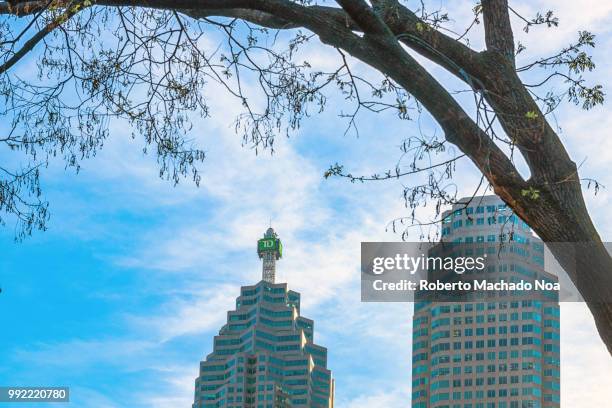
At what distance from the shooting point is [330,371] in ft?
475

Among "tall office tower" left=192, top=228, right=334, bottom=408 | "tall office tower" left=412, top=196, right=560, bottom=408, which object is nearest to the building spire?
"tall office tower" left=192, top=228, right=334, bottom=408

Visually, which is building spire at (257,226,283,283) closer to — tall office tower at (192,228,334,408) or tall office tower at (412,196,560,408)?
tall office tower at (192,228,334,408)

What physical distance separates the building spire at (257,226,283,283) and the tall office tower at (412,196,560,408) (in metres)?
37.8

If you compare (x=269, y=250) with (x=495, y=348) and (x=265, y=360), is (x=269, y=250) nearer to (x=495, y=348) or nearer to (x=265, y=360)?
(x=265, y=360)

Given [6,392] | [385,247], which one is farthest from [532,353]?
[385,247]

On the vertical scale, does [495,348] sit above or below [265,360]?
below

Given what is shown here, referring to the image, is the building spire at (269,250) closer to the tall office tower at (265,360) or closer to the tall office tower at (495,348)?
the tall office tower at (265,360)

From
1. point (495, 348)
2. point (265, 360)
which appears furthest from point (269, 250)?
point (495, 348)

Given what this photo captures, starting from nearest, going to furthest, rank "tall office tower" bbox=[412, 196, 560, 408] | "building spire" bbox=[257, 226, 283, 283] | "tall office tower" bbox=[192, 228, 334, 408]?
"tall office tower" bbox=[412, 196, 560, 408]
"tall office tower" bbox=[192, 228, 334, 408]
"building spire" bbox=[257, 226, 283, 283]

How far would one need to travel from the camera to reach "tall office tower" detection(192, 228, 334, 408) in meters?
133

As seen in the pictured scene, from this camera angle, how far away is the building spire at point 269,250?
151000 mm

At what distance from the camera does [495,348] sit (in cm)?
11256

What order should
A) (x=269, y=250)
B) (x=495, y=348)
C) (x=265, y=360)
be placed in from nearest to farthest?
(x=495, y=348), (x=265, y=360), (x=269, y=250)

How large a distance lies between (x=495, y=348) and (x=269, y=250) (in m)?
45.3
